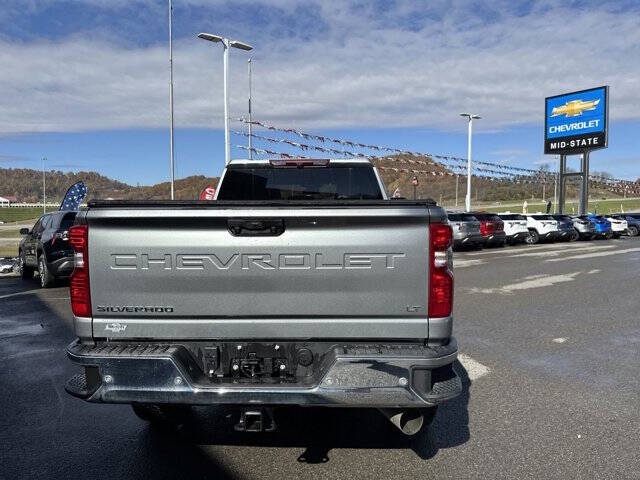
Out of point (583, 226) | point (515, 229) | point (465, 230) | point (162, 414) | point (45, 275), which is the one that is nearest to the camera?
point (162, 414)

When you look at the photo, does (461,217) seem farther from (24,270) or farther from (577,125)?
(577,125)

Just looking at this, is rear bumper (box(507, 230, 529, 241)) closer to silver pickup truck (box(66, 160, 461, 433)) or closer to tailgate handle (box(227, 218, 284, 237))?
silver pickup truck (box(66, 160, 461, 433))

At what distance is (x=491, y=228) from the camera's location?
22047mm

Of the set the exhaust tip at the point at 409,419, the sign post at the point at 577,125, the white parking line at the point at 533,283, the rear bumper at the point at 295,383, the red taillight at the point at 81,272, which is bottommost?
the white parking line at the point at 533,283

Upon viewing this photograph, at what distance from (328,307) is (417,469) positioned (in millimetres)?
1280

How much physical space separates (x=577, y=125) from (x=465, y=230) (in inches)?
818

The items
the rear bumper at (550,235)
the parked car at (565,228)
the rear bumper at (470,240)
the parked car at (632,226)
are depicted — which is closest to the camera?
the rear bumper at (470,240)

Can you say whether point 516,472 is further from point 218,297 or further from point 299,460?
point 218,297

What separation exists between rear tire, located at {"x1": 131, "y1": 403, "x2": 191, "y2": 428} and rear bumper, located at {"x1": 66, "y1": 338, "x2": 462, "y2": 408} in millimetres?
869

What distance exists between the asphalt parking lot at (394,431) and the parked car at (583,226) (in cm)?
2359

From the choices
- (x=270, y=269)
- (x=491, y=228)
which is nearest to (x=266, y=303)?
(x=270, y=269)

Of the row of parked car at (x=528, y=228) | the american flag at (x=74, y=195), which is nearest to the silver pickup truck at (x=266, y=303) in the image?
the row of parked car at (x=528, y=228)

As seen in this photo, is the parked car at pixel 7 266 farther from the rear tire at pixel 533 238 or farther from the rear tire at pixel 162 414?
the rear tire at pixel 533 238

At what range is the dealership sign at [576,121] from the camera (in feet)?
116
